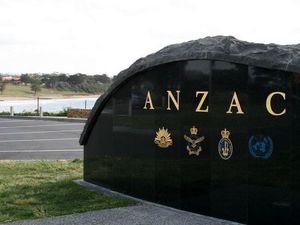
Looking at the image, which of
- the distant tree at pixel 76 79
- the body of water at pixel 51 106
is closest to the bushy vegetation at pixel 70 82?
the distant tree at pixel 76 79

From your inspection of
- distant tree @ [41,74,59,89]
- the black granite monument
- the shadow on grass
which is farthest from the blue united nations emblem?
distant tree @ [41,74,59,89]

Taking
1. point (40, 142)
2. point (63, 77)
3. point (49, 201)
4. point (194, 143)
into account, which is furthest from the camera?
point (63, 77)

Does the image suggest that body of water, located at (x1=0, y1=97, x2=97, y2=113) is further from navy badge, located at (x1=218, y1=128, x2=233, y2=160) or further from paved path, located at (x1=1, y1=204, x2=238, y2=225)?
navy badge, located at (x1=218, y1=128, x2=233, y2=160)

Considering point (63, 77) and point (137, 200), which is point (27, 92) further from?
point (137, 200)

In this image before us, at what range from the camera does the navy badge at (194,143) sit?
774 centimetres

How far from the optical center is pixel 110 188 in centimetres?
962

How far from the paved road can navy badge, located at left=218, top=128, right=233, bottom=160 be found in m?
8.53

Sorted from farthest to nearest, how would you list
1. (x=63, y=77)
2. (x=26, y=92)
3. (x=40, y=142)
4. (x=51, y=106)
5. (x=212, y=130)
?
(x=63, y=77) < (x=26, y=92) < (x=51, y=106) < (x=40, y=142) < (x=212, y=130)

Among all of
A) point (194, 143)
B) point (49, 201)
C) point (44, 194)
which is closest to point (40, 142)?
point (44, 194)

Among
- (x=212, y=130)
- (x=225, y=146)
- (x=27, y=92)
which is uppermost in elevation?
(x=27, y=92)

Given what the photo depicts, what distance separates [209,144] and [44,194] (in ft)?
11.3

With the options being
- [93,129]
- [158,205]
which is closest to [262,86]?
[158,205]

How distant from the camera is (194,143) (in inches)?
307

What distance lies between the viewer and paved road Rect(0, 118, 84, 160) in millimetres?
15805
